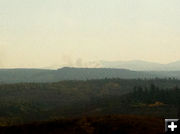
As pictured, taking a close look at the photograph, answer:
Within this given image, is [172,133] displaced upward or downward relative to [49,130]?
upward

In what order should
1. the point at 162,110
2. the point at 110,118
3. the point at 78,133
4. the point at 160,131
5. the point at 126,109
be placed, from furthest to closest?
1. the point at 126,109
2. the point at 162,110
3. the point at 110,118
4. the point at 78,133
5. the point at 160,131

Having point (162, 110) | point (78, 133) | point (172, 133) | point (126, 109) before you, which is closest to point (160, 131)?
point (78, 133)

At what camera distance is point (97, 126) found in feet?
320

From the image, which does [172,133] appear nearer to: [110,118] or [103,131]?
[103,131]

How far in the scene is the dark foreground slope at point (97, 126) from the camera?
94250 millimetres

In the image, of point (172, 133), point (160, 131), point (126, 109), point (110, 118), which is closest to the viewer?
point (172, 133)

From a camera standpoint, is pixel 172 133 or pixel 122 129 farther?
pixel 122 129

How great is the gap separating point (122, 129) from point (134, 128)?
124 inches

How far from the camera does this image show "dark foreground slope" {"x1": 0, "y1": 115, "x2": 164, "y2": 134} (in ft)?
309

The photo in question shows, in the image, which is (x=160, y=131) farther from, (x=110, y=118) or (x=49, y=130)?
(x=49, y=130)

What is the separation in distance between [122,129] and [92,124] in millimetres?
8917

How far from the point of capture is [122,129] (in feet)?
309

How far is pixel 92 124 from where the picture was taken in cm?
9944

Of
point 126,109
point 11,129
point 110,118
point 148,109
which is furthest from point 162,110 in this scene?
point 11,129
